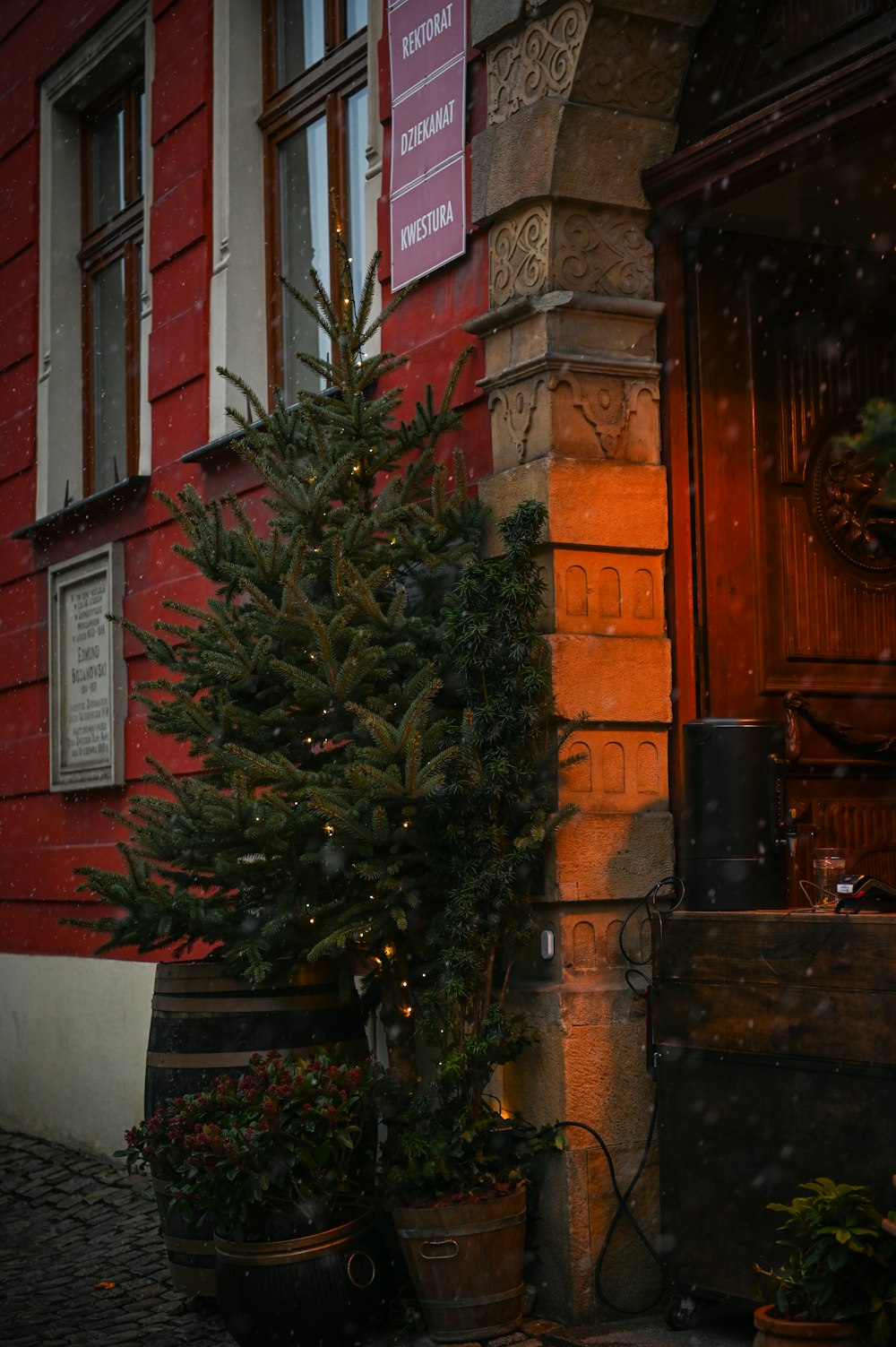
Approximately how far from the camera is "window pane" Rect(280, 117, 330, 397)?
7.53 metres

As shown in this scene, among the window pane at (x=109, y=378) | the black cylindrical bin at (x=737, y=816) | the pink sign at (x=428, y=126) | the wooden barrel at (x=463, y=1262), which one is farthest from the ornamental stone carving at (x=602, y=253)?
the window pane at (x=109, y=378)

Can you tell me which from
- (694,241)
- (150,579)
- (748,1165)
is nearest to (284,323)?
(150,579)

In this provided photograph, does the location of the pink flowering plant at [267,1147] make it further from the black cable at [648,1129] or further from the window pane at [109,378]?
the window pane at [109,378]

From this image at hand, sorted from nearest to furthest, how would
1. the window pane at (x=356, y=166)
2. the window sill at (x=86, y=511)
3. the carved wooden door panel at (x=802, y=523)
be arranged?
the carved wooden door panel at (x=802, y=523) → the window pane at (x=356, y=166) → the window sill at (x=86, y=511)

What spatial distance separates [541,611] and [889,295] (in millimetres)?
1728

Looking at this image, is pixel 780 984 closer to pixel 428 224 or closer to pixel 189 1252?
pixel 189 1252

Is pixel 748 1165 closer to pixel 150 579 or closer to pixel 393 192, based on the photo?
pixel 393 192

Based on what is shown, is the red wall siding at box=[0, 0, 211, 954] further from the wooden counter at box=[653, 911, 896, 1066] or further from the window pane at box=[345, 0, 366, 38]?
the wooden counter at box=[653, 911, 896, 1066]

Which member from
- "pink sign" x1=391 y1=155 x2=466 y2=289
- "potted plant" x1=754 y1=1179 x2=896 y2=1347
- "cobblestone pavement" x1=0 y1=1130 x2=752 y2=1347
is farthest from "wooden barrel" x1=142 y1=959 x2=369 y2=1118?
"pink sign" x1=391 y1=155 x2=466 y2=289

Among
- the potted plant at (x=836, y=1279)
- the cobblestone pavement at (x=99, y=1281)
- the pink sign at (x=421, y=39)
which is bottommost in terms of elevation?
the cobblestone pavement at (x=99, y=1281)

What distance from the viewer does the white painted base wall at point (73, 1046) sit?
7.80m

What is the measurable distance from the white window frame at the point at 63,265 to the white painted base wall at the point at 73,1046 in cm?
247

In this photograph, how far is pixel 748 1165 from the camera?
15.1 ft

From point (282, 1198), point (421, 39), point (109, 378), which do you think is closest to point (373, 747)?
point (282, 1198)
